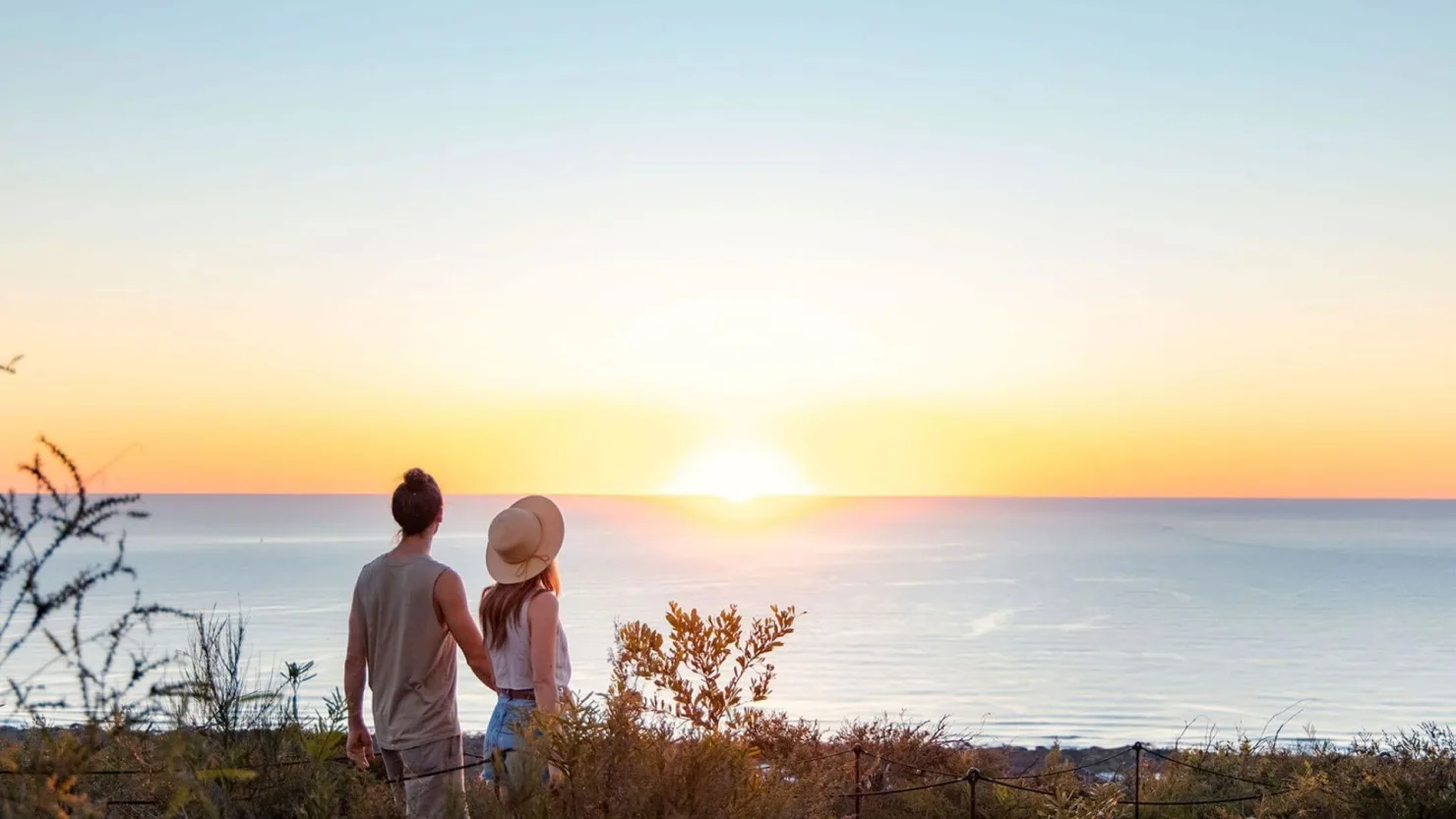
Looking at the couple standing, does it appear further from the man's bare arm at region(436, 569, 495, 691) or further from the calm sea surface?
the calm sea surface

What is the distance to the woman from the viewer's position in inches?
186

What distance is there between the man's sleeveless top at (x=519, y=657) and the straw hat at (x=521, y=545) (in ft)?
0.53

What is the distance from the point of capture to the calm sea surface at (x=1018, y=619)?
29188 mm

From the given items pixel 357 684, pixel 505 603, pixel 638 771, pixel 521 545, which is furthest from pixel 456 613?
pixel 638 771

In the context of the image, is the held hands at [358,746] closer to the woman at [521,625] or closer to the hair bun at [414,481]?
the woman at [521,625]

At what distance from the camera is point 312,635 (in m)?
38.9

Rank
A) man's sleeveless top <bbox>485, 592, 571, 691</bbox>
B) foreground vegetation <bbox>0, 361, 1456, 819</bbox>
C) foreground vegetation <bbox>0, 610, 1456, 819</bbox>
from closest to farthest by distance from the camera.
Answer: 1. foreground vegetation <bbox>0, 361, 1456, 819</bbox>
2. foreground vegetation <bbox>0, 610, 1456, 819</bbox>
3. man's sleeveless top <bbox>485, 592, 571, 691</bbox>

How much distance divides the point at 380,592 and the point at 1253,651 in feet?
133

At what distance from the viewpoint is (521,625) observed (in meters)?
4.86

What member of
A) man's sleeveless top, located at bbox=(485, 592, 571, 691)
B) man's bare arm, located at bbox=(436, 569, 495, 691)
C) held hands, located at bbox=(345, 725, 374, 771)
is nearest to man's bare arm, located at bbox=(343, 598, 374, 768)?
held hands, located at bbox=(345, 725, 374, 771)

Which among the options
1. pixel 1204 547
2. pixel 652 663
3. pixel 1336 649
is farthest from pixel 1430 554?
pixel 652 663

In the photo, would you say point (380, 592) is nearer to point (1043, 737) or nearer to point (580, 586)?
point (1043, 737)

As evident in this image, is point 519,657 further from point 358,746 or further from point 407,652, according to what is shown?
point 358,746

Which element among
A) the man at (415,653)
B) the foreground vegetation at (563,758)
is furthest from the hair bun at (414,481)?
the foreground vegetation at (563,758)
